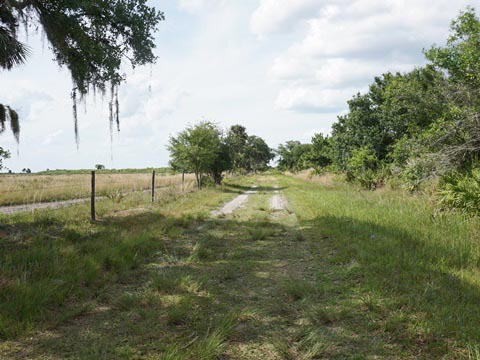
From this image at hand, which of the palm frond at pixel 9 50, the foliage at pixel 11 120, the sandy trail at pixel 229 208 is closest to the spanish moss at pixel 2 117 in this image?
the foliage at pixel 11 120

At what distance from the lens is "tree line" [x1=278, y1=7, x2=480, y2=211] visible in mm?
13477

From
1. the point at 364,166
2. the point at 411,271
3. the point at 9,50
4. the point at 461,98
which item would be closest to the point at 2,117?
the point at 9,50

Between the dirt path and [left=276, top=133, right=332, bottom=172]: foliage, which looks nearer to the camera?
the dirt path

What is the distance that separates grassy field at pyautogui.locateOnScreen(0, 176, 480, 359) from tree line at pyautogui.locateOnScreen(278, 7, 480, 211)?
12.8 feet

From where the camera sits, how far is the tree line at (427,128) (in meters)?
13.5

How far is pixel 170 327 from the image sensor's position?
3.87 meters

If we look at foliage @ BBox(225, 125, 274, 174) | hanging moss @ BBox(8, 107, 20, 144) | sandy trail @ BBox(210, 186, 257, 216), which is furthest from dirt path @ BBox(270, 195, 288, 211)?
foliage @ BBox(225, 125, 274, 174)

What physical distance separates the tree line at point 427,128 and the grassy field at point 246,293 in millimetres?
3915

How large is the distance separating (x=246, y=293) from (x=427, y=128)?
62.2 feet

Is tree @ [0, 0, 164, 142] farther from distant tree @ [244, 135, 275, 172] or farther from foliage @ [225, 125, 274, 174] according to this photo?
distant tree @ [244, 135, 275, 172]

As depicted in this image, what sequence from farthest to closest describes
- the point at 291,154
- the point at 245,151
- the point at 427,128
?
the point at 291,154, the point at 245,151, the point at 427,128

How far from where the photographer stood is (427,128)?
19875mm

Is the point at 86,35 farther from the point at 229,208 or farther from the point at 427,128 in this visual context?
the point at 427,128

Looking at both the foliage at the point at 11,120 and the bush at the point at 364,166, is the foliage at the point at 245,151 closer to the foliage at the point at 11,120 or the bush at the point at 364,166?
the bush at the point at 364,166
